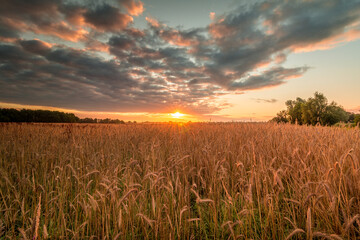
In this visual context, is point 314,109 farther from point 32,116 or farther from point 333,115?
point 32,116

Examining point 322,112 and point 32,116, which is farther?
point 322,112

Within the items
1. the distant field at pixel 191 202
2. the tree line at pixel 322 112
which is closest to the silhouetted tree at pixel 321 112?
the tree line at pixel 322 112

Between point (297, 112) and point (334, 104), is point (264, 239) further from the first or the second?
point (297, 112)

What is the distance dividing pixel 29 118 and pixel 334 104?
2632 inches

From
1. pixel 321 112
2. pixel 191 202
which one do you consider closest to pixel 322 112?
pixel 321 112

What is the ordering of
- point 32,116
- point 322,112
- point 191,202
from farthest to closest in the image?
point 322,112 < point 32,116 < point 191,202

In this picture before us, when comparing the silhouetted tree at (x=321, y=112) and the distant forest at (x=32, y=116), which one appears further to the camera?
the silhouetted tree at (x=321, y=112)

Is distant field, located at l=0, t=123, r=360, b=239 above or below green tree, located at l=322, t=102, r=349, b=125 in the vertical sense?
below

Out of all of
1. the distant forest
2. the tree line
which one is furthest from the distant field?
the tree line

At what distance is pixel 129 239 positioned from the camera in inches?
118

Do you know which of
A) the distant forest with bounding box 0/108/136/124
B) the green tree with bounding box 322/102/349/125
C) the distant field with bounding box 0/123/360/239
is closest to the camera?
the distant field with bounding box 0/123/360/239

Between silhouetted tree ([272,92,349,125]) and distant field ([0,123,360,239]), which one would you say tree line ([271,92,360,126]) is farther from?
distant field ([0,123,360,239])

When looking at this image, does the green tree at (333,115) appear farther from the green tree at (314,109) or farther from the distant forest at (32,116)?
the distant forest at (32,116)

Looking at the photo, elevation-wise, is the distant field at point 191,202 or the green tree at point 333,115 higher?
the green tree at point 333,115
